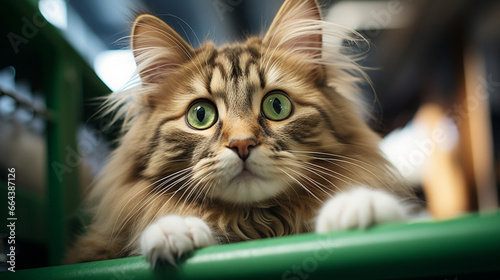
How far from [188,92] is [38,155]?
0.81 meters

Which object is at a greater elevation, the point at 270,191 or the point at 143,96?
the point at 143,96

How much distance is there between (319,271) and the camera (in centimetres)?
57

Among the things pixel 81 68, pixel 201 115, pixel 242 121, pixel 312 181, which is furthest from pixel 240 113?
pixel 81 68

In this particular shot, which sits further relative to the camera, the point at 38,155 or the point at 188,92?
the point at 38,155

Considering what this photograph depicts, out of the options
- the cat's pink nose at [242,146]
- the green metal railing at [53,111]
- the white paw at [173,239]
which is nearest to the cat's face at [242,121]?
the cat's pink nose at [242,146]

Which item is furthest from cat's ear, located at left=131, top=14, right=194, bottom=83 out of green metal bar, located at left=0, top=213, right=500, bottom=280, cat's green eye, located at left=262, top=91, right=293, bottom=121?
green metal bar, located at left=0, top=213, right=500, bottom=280

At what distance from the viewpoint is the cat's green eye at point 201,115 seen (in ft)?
3.22

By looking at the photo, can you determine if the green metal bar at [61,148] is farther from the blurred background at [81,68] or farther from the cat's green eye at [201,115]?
the cat's green eye at [201,115]

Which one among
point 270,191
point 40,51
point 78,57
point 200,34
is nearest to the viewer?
point 270,191

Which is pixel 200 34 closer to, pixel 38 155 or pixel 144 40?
pixel 144 40

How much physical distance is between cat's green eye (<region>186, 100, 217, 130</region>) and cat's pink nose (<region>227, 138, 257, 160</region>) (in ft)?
0.51

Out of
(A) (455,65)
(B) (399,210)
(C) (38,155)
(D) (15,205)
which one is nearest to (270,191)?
(B) (399,210)

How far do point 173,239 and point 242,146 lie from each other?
10.0 inches

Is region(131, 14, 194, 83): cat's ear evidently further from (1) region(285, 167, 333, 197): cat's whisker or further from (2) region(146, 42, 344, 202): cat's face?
(1) region(285, 167, 333, 197): cat's whisker
